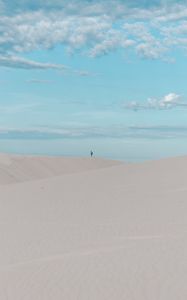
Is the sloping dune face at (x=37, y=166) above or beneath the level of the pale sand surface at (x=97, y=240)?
above

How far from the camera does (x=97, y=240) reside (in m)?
11.7

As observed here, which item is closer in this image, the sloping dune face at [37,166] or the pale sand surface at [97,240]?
the pale sand surface at [97,240]

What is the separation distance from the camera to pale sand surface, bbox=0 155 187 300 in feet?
27.9

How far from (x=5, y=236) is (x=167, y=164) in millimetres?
15489

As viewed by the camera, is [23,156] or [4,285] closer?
[4,285]

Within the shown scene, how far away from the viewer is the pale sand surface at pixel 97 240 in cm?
852

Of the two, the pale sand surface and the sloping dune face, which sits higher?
the sloping dune face

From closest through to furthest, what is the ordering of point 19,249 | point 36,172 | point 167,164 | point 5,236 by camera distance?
1. point 19,249
2. point 5,236
3. point 167,164
4. point 36,172

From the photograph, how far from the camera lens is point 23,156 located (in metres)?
43.8

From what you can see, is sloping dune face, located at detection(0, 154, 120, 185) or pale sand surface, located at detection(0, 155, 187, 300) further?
sloping dune face, located at detection(0, 154, 120, 185)

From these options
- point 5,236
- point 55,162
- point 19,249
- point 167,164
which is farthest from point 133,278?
point 55,162

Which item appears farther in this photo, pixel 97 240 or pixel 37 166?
pixel 37 166

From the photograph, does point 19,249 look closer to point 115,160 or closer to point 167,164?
point 167,164

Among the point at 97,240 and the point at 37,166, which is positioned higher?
the point at 37,166
